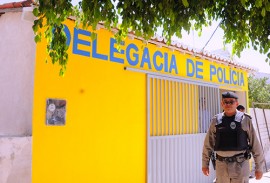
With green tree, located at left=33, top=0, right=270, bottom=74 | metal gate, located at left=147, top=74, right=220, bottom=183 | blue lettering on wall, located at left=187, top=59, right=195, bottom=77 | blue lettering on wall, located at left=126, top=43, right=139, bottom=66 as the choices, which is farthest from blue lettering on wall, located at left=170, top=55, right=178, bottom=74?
green tree, located at left=33, top=0, right=270, bottom=74

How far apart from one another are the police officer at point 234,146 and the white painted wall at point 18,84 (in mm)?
2474

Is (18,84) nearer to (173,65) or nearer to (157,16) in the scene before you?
(157,16)

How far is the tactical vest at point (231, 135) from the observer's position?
388 cm

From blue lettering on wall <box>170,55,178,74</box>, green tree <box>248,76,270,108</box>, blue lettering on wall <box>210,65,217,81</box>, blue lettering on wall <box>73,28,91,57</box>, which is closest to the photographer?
blue lettering on wall <box>73,28,91,57</box>

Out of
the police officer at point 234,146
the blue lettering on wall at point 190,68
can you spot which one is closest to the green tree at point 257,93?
the blue lettering on wall at point 190,68

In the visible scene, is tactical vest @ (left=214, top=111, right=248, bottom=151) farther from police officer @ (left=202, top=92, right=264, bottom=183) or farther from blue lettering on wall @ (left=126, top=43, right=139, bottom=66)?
blue lettering on wall @ (left=126, top=43, right=139, bottom=66)

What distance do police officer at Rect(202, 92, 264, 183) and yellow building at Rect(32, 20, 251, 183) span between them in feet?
5.58

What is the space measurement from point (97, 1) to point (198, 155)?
16.4 ft

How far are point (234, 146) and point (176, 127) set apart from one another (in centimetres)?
249

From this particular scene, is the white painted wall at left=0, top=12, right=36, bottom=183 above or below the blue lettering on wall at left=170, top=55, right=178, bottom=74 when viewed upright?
below

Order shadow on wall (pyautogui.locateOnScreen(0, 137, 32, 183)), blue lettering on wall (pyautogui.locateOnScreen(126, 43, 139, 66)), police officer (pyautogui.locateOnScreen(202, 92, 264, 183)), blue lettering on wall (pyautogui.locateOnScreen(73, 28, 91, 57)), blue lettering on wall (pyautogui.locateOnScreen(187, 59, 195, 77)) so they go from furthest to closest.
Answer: blue lettering on wall (pyautogui.locateOnScreen(187, 59, 195, 77)) → blue lettering on wall (pyautogui.locateOnScreen(126, 43, 139, 66)) → blue lettering on wall (pyautogui.locateOnScreen(73, 28, 91, 57)) → police officer (pyautogui.locateOnScreen(202, 92, 264, 183)) → shadow on wall (pyautogui.locateOnScreen(0, 137, 32, 183))

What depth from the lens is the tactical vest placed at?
3.88m

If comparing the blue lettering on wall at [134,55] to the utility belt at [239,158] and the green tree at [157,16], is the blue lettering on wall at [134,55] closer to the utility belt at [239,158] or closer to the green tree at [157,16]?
the green tree at [157,16]

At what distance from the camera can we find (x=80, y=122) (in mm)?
4457
